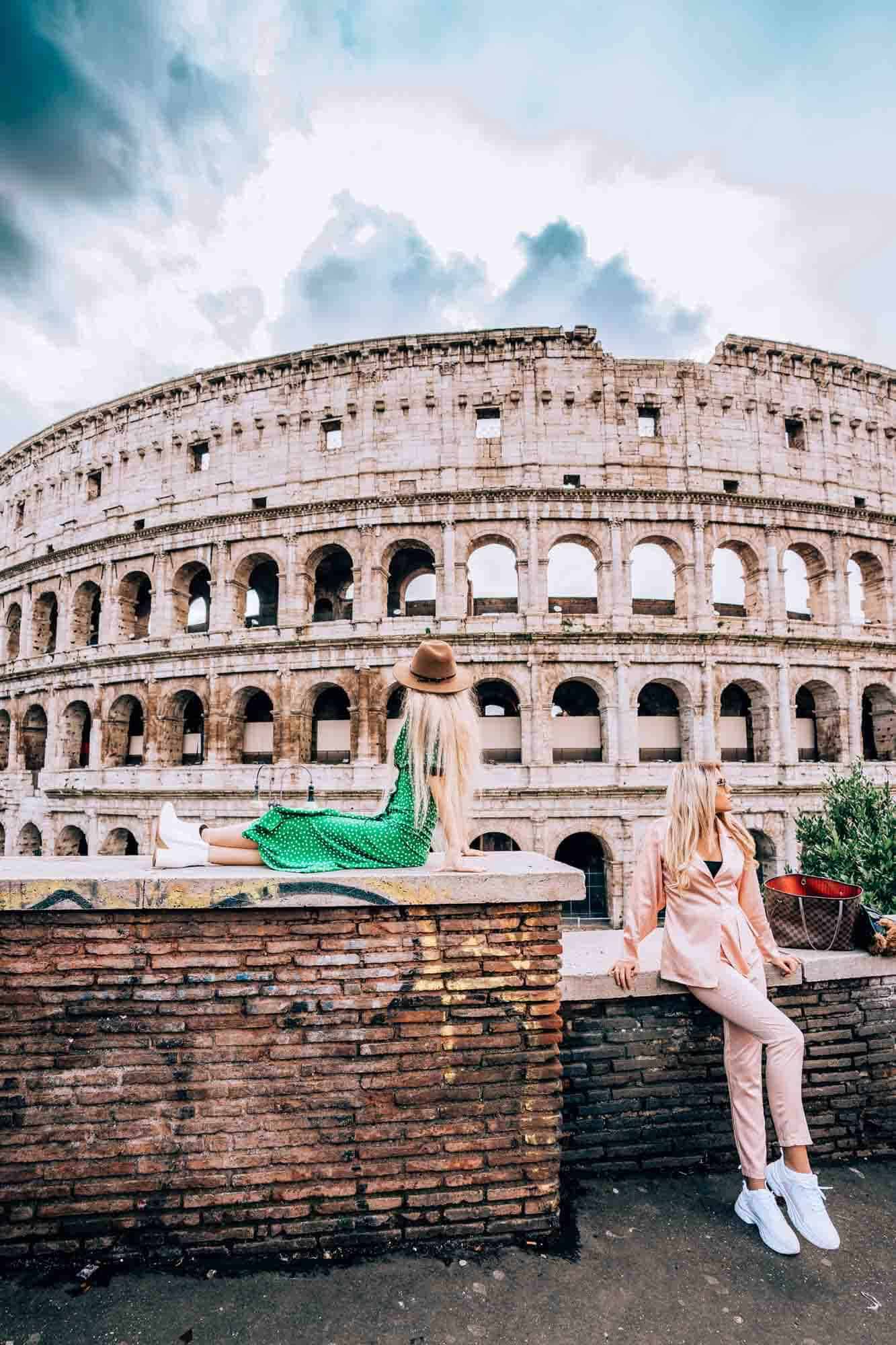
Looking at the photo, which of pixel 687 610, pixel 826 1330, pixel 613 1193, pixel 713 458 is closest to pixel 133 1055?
pixel 613 1193

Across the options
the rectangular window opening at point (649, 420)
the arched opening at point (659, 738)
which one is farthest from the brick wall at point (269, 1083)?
the rectangular window opening at point (649, 420)

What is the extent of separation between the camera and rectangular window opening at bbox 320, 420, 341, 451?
63.4ft

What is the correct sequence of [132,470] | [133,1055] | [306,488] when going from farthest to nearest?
[132,470] → [306,488] → [133,1055]

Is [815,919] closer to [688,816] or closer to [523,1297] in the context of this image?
[688,816]

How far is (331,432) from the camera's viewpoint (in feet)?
64.4

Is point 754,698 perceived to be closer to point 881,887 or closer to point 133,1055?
point 881,887

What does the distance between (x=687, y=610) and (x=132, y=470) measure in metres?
18.3

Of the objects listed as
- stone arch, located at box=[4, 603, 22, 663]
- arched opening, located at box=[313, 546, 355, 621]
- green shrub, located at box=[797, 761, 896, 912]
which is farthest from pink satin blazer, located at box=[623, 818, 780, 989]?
stone arch, located at box=[4, 603, 22, 663]

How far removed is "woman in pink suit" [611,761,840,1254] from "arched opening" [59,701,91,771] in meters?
21.5

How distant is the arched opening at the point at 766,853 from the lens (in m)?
17.3

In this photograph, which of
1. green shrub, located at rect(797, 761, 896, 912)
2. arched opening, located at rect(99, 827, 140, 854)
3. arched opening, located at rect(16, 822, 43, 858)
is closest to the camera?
green shrub, located at rect(797, 761, 896, 912)

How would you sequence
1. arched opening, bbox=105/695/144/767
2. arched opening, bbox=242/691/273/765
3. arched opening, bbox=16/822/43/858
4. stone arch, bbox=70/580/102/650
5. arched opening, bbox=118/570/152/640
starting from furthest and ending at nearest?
stone arch, bbox=70/580/102/650 < arched opening, bbox=16/822/43/858 < arched opening, bbox=118/570/152/640 < arched opening, bbox=105/695/144/767 < arched opening, bbox=242/691/273/765

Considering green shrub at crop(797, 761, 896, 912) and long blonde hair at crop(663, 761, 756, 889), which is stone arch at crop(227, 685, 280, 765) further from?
long blonde hair at crop(663, 761, 756, 889)

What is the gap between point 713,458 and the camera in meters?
18.7
